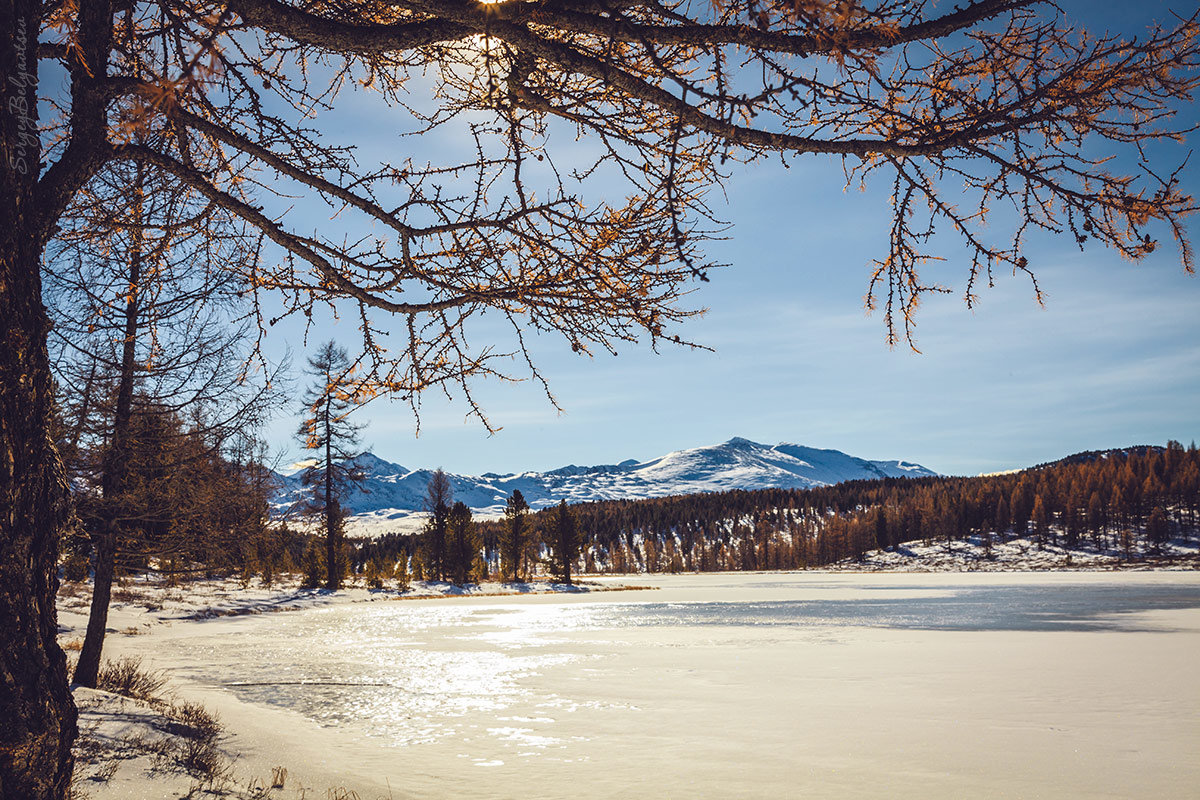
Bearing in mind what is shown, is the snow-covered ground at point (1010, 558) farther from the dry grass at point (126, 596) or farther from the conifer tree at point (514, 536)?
the dry grass at point (126, 596)

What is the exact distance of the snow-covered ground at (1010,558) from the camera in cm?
9325

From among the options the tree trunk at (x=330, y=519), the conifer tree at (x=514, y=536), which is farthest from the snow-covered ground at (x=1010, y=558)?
the tree trunk at (x=330, y=519)

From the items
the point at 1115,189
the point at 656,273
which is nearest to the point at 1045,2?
the point at 1115,189

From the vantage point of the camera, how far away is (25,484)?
2936 mm

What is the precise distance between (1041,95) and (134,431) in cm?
1053

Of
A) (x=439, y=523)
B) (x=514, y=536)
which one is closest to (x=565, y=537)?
(x=514, y=536)

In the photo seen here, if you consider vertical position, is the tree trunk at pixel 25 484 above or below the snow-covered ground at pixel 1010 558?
above

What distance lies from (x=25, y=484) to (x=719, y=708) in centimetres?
961

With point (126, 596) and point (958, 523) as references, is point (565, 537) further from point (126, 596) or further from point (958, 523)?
point (958, 523)

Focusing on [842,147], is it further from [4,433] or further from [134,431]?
[134,431]

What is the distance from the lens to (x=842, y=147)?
3.47 meters

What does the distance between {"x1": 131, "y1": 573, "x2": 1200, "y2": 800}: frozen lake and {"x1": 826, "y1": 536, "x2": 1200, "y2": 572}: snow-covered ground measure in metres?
88.9

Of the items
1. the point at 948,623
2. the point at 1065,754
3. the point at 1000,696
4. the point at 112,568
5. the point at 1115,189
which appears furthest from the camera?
the point at 948,623

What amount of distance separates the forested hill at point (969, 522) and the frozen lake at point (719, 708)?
98248mm
